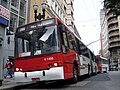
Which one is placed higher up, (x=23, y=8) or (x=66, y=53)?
(x=23, y=8)

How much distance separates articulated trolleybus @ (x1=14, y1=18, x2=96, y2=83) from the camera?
1072 cm

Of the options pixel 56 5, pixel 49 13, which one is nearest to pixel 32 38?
pixel 49 13

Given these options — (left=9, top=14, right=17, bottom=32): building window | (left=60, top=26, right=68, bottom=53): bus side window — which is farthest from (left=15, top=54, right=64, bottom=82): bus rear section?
(left=9, top=14, right=17, bottom=32): building window

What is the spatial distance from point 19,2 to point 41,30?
1585 cm

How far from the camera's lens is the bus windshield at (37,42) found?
1084 cm

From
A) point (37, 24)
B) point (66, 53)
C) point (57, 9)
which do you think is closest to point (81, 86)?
point (66, 53)

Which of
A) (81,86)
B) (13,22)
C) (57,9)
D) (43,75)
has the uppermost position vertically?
(57,9)

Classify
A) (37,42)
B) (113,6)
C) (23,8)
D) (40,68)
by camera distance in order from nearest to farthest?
(40,68), (37,42), (113,6), (23,8)

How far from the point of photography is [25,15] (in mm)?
28062

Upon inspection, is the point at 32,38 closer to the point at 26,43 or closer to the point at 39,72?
the point at 26,43

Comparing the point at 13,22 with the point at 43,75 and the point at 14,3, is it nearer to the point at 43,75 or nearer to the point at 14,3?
the point at 14,3

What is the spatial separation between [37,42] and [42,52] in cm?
55

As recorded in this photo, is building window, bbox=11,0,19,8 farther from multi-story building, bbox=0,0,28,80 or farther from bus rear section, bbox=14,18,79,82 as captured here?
bus rear section, bbox=14,18,79,82

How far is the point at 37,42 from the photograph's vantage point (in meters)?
11.1
